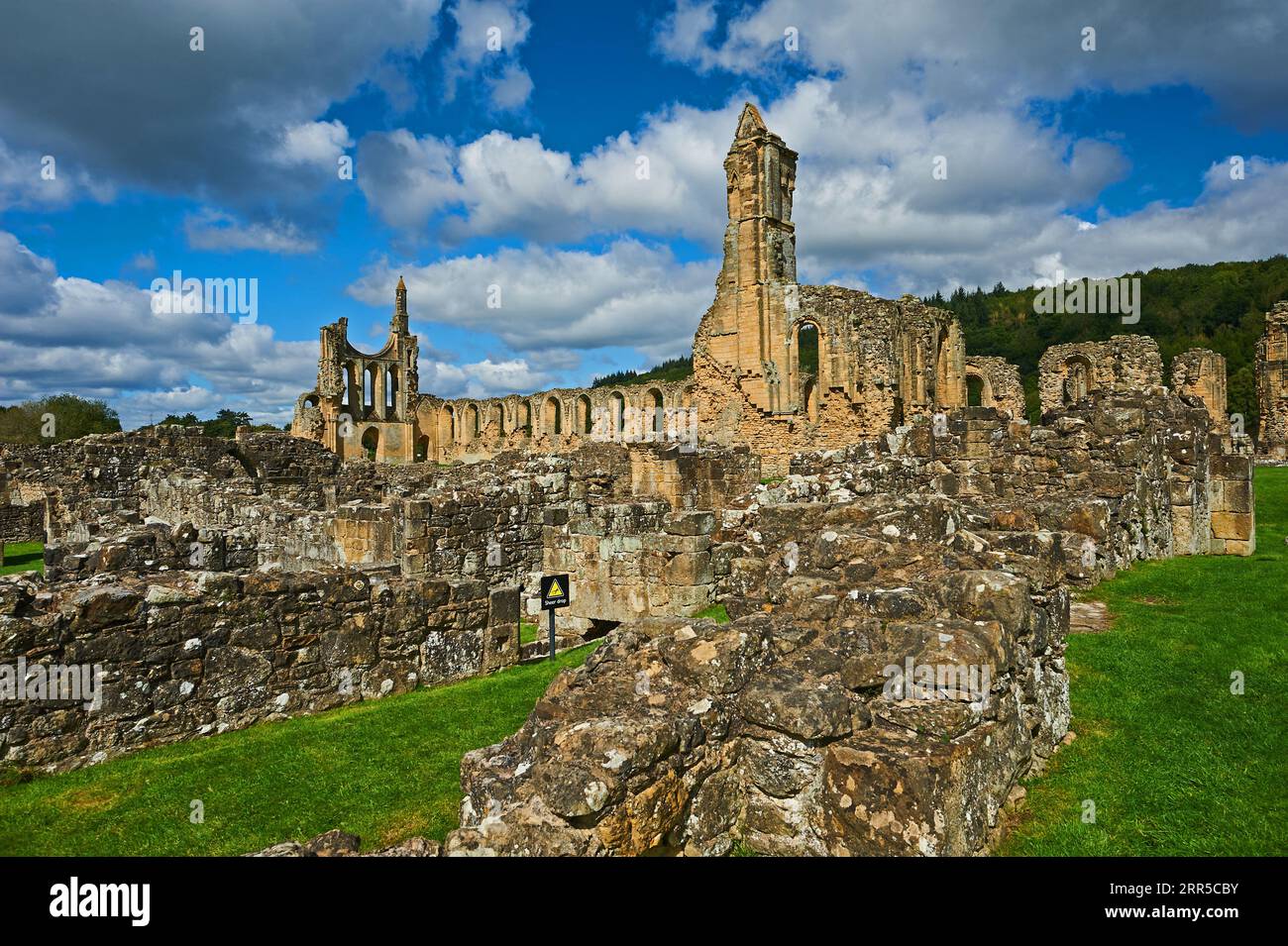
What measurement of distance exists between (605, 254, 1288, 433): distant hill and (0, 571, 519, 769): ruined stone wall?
1870 inches

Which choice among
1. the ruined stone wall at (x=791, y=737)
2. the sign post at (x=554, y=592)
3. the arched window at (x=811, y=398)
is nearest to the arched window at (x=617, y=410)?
the arched window at (x=811, y=398)

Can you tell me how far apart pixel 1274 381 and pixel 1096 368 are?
25.1 feet

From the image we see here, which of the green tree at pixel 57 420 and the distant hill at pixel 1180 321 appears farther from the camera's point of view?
the distant hill at pixel 1180 321

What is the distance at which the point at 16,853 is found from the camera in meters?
4.33

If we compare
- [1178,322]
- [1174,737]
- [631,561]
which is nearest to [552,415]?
[631,561]

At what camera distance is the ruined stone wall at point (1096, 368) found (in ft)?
100

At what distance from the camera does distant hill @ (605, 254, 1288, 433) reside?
57406mm

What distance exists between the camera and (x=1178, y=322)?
219 feet

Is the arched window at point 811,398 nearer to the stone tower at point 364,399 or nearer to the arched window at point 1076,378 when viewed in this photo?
the arched window at point 1076,378

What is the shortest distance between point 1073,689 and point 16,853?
283 inches

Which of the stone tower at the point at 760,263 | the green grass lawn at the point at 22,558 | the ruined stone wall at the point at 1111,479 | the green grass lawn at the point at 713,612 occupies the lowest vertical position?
the green grass lawn at the point at 22,558

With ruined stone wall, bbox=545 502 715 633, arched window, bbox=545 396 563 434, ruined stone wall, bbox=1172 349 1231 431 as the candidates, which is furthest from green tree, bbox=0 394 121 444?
ruined stone wall, bbox=1172 349 1231 431

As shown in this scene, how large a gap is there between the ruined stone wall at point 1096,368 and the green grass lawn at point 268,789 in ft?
94.8
